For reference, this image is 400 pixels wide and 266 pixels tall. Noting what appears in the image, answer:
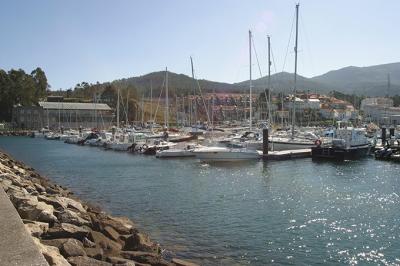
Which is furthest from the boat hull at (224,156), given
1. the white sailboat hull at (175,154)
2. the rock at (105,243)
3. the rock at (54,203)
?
the rock at (105,243)

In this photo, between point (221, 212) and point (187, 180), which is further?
point (187, 180)

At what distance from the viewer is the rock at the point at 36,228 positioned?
12.5 m

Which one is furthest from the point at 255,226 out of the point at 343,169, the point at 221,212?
the point at 343,169

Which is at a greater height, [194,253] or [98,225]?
[98,225]

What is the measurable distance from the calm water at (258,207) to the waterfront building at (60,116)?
102944mm

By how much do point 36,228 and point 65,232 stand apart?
2.76ft

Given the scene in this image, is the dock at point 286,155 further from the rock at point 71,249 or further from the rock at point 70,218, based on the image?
the rock at point 71,249

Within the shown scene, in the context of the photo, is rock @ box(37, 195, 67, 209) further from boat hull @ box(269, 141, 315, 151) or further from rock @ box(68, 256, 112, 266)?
boat hull @ box(269, 141, 315, 151)

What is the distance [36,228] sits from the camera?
42.0 feet

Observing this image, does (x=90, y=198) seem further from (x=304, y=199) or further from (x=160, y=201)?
(x=304, y=199)

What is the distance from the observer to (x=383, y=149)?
2151 inches

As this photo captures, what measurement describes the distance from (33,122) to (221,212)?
5189 inches

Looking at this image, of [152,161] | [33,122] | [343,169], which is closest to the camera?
[343,169]

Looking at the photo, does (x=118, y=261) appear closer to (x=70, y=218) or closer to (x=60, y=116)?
(x=70, y=218)
